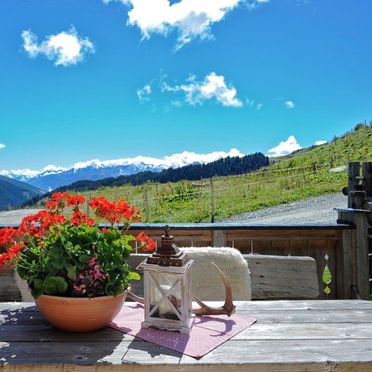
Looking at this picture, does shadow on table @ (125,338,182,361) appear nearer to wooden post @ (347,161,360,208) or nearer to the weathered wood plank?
the weathered wood plank

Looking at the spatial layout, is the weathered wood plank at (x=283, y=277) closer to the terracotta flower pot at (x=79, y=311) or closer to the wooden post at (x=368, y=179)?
the terracotta flower pot at (x=79, y=311)

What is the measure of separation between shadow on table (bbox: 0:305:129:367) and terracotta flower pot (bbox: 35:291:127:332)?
0.04 metres

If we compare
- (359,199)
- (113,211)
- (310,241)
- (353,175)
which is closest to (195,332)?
(113,211)

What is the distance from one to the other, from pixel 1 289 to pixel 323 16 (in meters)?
6.57

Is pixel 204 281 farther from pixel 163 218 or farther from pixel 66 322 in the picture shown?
pixel 163 218

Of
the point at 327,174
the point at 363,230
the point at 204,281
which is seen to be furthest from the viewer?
the point at 327,174

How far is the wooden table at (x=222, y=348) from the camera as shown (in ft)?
4.08

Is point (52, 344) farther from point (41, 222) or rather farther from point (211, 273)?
point (211, 273)

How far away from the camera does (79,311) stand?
4.58 feet

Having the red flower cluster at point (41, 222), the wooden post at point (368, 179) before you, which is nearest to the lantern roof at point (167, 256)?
the red flower cluster at point (41, 222)

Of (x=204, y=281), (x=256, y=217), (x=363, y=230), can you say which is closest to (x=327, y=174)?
(x=256, y=217)

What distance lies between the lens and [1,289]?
109 inches

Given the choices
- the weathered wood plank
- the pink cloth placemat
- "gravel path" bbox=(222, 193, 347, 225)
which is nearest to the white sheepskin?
the weathered wood plank

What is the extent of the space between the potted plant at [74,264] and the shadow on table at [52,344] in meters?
0.05
